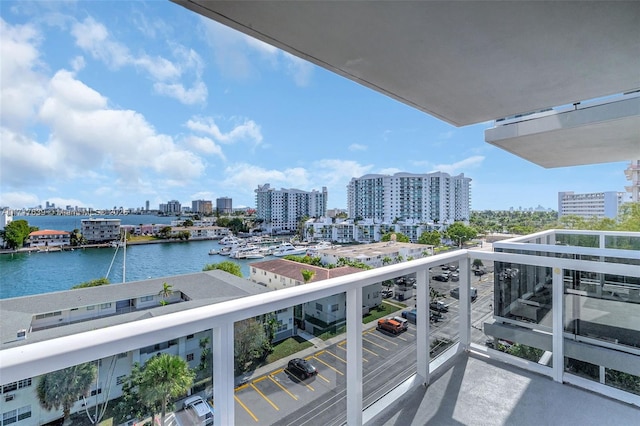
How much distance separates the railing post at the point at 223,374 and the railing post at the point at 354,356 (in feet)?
1.83

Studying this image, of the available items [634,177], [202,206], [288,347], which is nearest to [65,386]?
[288,347]

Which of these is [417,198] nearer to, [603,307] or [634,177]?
[634,177]

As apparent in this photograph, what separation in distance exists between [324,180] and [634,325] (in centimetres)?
6478

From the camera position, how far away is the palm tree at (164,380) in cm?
73

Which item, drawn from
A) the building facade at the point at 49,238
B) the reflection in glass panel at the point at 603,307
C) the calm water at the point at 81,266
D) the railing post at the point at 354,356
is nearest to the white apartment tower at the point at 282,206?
the calm water at the point at 81,266

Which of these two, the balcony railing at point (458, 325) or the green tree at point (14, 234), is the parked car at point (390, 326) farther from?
the green tree at point (14, 234)

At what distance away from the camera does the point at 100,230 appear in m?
16.6

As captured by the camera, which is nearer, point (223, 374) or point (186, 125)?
point (223, 374)

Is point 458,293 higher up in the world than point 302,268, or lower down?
higher up

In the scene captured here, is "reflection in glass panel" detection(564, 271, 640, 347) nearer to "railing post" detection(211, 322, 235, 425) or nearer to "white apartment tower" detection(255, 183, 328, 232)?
"railing post" detection(211, 322, 235, 425)

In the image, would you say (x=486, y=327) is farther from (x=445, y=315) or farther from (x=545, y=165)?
(x=545, y=165)

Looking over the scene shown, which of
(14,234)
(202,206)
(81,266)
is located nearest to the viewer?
(14,234)

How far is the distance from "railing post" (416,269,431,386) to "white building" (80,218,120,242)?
746 inches

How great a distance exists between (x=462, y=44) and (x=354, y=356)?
150 centimetres
